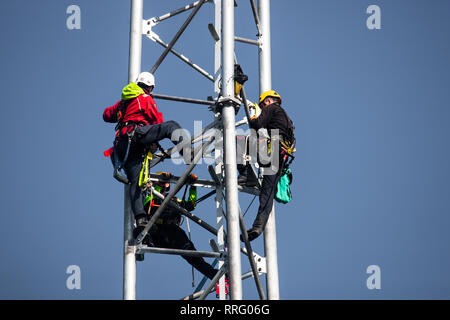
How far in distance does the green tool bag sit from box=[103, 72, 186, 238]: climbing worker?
87.1 inches

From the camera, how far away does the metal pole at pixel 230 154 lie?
1288cm

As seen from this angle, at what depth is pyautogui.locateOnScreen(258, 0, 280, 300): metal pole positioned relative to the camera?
1473 cm

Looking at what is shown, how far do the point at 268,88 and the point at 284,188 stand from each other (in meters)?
1.86

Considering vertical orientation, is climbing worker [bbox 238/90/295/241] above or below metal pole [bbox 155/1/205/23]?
below

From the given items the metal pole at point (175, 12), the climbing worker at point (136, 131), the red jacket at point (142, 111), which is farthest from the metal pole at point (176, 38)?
the red jacket at point (142, 111)

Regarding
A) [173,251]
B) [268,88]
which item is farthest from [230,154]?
[268,88]

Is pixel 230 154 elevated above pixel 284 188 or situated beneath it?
elevated above

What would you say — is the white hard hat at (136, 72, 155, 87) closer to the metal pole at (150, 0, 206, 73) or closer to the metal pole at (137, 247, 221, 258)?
the metal pole at (150, 0, 206, 73)

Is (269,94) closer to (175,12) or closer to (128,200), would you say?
(175,12)

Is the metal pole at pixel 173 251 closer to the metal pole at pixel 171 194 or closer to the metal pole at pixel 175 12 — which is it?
the metal pole at pixel 171 194

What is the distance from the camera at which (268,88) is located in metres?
15.8

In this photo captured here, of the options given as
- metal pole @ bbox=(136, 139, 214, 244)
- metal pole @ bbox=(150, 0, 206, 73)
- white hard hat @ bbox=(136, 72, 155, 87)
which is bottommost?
metal pole @ bbox=(136, 139, 214, 244)

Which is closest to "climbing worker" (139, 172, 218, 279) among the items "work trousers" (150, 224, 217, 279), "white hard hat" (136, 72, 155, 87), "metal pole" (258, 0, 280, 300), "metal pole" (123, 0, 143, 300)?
"work trousers" (150, 224, 217, 279)

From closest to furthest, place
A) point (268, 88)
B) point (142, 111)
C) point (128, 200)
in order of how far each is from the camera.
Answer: point (128, 200), point (142, 111), point (268, 88)
